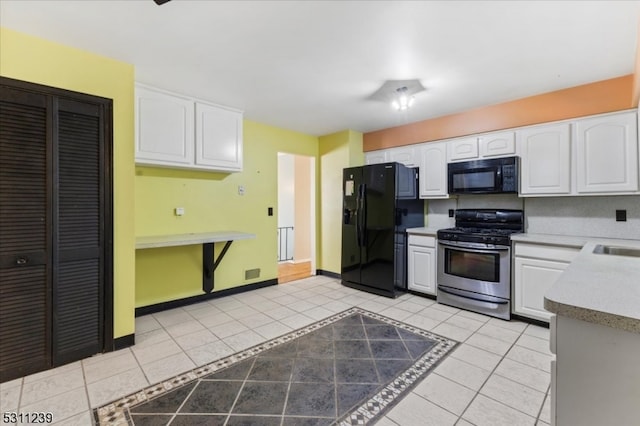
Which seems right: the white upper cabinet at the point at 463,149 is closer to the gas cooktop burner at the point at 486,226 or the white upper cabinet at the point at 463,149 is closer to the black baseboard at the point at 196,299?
the gas cooktop burner at the point at 486,226

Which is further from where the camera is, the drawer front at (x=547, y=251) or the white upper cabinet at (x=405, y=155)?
the white upper cabinet at (x=405, y=155)

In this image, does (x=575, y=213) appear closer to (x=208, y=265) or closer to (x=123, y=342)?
(x=208, y=265)

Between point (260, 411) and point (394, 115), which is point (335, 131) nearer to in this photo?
point (394, 115)

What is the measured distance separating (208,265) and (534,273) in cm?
364

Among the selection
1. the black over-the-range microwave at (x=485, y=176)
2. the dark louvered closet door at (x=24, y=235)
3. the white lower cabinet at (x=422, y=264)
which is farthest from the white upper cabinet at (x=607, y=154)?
the dark louvered closet door at (x=24, y=235)

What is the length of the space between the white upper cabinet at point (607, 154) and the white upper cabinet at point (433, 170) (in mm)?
1357

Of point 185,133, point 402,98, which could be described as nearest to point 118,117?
point 185,133

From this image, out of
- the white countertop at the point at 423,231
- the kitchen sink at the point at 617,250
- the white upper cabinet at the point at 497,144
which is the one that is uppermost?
the white upper cabinet at the point at 497,144

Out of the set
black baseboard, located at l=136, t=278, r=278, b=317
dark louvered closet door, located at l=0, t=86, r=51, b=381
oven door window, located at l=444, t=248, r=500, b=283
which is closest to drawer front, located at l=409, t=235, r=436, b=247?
oven door window, located at l=444, t=248, r=500, b=283

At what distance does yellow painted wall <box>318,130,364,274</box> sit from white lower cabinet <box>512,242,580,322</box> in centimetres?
252

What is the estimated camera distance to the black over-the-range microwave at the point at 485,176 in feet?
10.7

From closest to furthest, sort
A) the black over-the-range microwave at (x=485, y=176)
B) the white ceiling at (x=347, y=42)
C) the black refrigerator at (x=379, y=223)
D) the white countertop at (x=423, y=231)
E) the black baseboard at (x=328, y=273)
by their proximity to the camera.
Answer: the white ceiling at (x=347, y=42), the black over-the-range microwave at (x=485, y=176), the white countertop at (x=423, y=231), the black refrigerator at (x=379, y=223), the black baseboard at (x=328, y=273)

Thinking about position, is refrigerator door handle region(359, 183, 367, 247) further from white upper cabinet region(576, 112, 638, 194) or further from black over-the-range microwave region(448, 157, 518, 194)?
white upper cabinet region(576, 112, 638, 194)

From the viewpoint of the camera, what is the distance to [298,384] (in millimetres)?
2039
